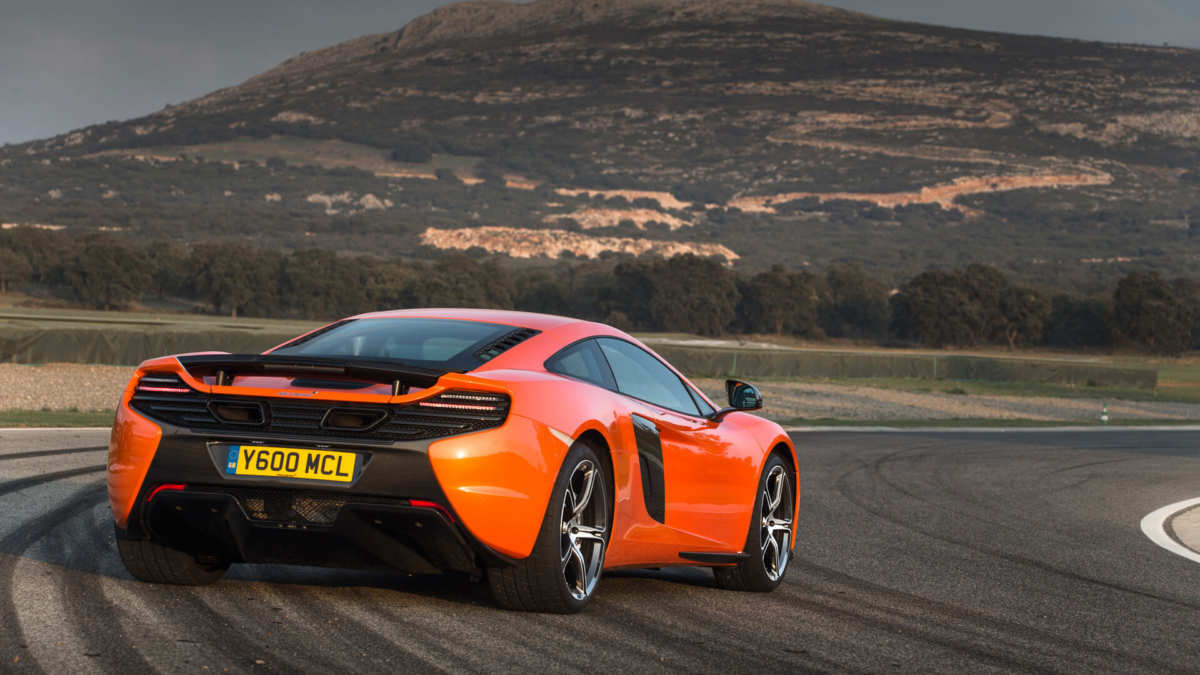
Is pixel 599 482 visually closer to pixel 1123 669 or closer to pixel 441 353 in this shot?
pixel 441 353

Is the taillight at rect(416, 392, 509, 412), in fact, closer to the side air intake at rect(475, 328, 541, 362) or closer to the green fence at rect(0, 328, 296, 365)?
the side air intake at rect(475, 328, 541, 362)

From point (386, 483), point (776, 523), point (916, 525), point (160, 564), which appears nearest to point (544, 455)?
point (386, 483)

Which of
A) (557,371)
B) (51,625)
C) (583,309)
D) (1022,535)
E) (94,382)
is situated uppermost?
(557,371)

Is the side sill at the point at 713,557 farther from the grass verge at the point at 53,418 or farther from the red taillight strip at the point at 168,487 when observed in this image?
the grass verge at the point at 53,418

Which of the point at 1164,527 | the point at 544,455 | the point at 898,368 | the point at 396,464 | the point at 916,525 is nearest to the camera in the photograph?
the point at 396,464

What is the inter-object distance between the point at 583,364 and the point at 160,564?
2033 millimetres

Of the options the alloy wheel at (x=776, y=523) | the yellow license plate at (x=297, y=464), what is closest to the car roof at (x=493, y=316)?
the yellow license plate at (x=297, y=464)

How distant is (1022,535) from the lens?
1089 centimetres

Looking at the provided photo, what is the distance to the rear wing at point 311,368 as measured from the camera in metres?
5.76

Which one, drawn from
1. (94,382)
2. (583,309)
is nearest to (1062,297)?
(583,309)

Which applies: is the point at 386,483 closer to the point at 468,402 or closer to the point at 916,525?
the point at 468,402

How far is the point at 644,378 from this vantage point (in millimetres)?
7156

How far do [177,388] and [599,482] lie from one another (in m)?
1.77

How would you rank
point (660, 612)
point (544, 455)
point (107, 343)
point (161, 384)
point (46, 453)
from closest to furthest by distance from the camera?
point (544, 455) < point (161, 384) < point (660, 612) < point (46, 453) < point (107, 343)
